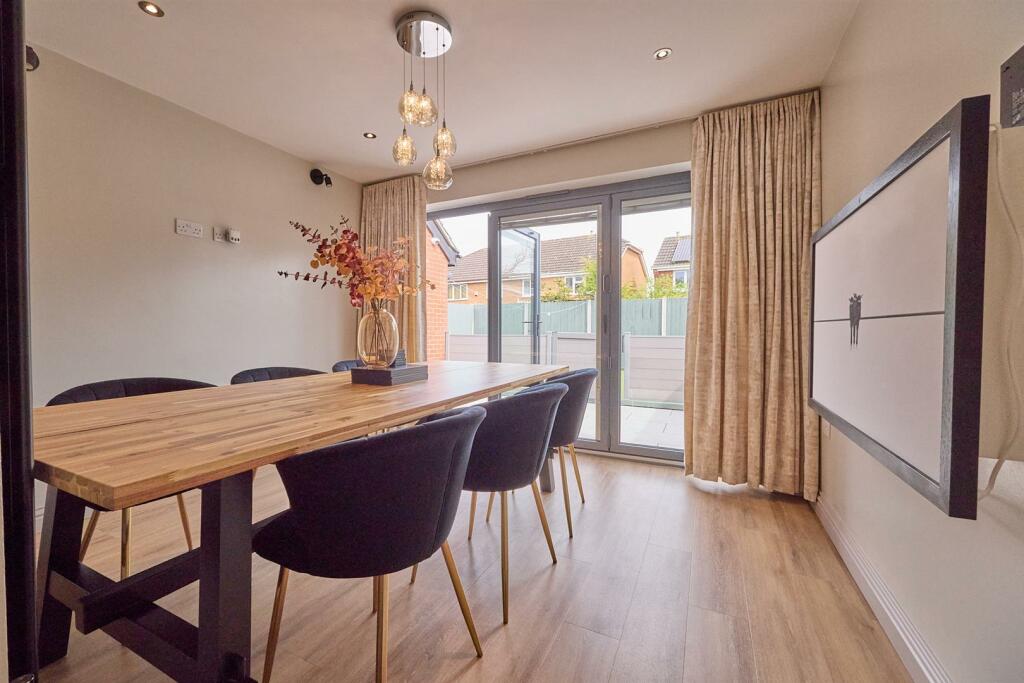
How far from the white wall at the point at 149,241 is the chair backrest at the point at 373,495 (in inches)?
96.9

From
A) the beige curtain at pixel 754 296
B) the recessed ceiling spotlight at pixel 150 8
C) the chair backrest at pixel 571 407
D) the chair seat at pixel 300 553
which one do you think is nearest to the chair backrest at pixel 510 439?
the chair backrest at pixel 571 407

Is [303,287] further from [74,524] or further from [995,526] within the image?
[995,526]

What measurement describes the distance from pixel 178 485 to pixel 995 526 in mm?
1687

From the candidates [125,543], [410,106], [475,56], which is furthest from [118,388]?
[475,56]

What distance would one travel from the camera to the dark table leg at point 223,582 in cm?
92

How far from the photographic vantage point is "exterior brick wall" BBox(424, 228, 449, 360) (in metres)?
4.43

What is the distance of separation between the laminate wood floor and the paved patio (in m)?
0.94

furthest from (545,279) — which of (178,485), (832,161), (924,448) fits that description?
(178,485)

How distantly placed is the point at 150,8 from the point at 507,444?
2568 millimetres

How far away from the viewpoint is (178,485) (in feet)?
2.36

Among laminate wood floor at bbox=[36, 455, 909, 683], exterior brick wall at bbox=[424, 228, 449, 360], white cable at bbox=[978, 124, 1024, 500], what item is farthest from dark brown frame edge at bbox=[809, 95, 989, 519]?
exterior brick wall at bbox=[424, 228, 449, 360]

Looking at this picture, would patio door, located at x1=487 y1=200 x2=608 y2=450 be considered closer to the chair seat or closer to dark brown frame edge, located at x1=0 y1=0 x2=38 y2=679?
the chair seat

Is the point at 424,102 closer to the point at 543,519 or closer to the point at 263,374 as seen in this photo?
the point at 263,374

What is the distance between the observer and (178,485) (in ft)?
2.36
